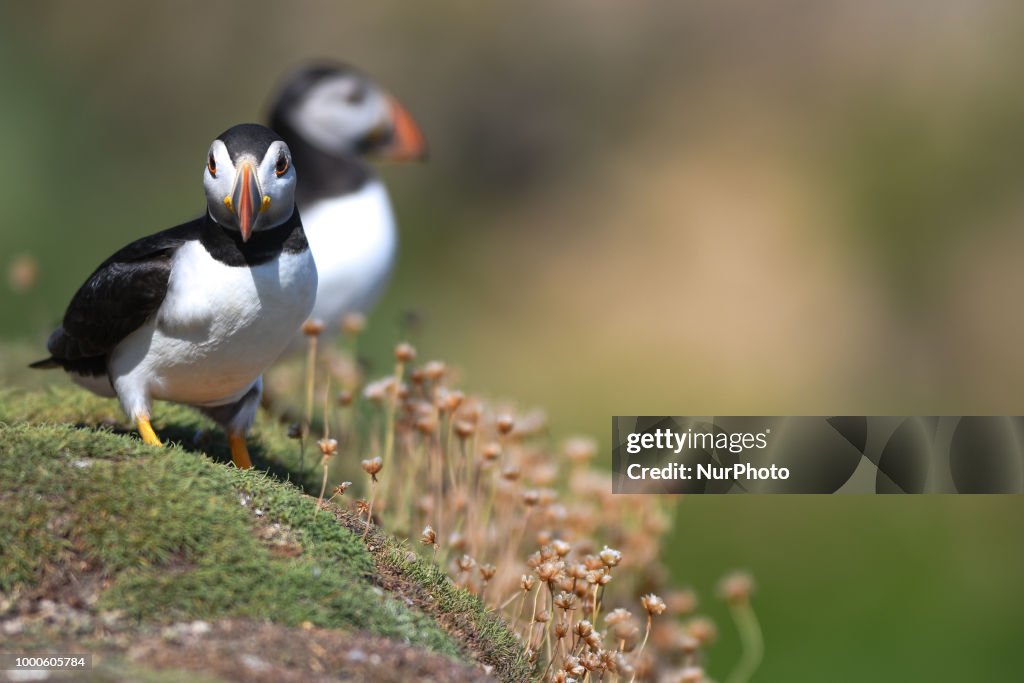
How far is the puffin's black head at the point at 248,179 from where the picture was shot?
3.39 m

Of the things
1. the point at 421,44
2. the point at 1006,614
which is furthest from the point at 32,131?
the point at 1006,614

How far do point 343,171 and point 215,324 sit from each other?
306cm

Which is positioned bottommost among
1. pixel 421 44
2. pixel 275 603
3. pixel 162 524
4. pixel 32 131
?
pixel 275 603

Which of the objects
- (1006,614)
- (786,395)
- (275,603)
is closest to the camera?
(275,603)

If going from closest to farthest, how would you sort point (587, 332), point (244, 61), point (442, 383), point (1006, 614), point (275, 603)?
point (275, 603) → point (442, 383) → point (1006, 614) → point (587, 332) → point (244, 61)

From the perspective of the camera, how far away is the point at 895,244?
35.6 ft

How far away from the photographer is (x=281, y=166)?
11.6ft

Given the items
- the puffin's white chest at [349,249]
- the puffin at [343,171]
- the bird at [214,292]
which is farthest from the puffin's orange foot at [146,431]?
the puffin's white chest at [349,249]

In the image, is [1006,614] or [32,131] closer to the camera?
[1006,614]

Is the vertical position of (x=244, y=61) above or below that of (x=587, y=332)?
above

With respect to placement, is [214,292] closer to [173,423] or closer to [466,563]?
[466,563]

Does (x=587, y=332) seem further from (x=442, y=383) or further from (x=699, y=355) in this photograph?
(x=442, y=383)

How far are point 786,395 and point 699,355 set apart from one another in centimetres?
89

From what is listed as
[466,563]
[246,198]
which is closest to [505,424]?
[466,563]
